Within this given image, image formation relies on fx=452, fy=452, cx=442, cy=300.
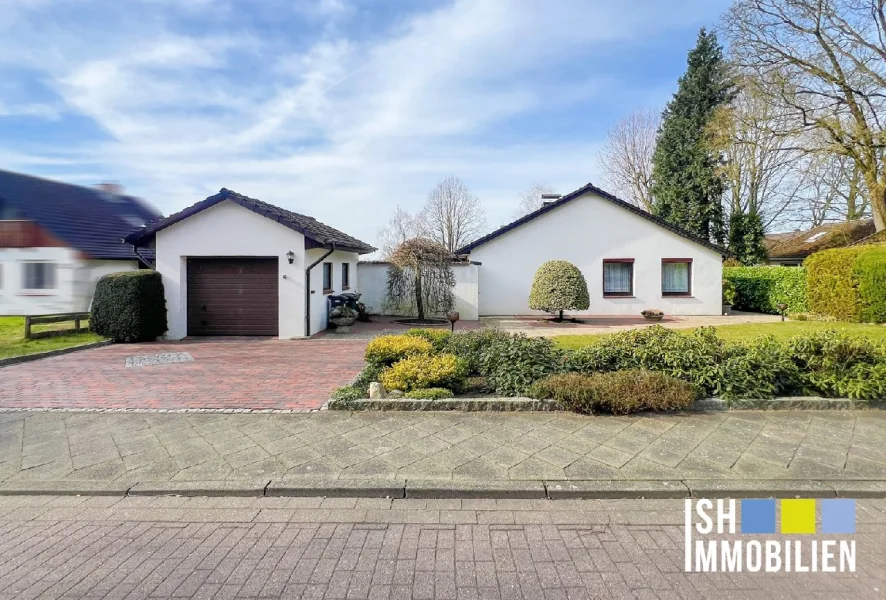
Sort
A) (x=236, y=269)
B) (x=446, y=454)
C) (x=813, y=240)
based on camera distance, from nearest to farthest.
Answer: (x=446, y=454)
(x=236, y=269)
(x=813, y=240)

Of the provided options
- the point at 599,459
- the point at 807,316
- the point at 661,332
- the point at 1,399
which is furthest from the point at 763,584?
the point at 807,316

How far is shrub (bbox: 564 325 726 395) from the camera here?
5859mm

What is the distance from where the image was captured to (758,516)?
3.24 m

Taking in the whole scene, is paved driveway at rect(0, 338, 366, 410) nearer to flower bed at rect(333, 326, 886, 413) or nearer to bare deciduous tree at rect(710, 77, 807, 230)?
flower bed at rect(333, 326, 886, 413)

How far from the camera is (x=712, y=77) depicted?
82.3 feet

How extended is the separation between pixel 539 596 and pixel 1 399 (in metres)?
7.42

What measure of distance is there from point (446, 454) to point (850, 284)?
16.0 m

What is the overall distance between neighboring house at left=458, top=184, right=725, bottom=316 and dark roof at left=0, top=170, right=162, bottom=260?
16.1 meters

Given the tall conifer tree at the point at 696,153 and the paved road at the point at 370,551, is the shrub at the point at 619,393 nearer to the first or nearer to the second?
the paved road at the point at 370,551

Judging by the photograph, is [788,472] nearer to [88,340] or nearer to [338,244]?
[338,244]

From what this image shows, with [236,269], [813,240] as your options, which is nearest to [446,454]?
[236,269]

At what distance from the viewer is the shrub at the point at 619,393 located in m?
5.20

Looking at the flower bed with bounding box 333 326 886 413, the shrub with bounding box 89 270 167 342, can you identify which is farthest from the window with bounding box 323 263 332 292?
the flower bed with bounding box 333 326 886 413

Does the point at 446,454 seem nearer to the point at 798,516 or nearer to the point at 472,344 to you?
the point at 798,516
